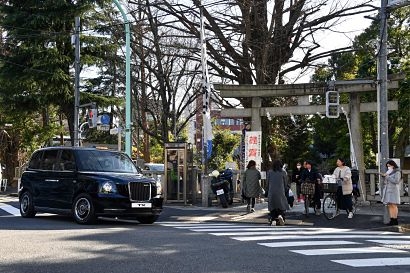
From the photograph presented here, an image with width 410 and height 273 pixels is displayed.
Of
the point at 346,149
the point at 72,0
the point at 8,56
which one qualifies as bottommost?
the point at 346,149

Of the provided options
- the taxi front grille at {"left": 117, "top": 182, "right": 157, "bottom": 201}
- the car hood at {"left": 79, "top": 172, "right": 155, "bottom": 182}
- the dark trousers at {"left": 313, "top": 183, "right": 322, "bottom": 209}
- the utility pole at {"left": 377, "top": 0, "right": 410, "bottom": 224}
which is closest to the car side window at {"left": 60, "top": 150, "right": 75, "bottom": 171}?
the car hood at {"left": 79, "top": 172, "right": 155, "bottom": 182}

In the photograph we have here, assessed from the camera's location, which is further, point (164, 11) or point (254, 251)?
point (164, 11)

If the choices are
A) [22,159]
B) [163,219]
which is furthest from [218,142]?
[163,219]

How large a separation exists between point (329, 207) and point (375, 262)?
8.51 meters

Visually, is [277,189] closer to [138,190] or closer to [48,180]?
[138,190]

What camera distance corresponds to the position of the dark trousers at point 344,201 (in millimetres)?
17141

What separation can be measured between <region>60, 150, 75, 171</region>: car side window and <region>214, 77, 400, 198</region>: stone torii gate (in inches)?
357

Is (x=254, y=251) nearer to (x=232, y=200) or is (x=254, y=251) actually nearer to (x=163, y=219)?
(x=163, y=219)

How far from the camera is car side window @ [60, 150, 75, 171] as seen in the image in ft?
48.0

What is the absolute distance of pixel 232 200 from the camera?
70.1 feet

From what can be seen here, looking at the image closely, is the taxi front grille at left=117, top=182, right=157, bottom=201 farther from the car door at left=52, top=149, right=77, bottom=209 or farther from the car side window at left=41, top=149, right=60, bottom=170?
the car side window at left=41, top=149, right=60, bottom=170

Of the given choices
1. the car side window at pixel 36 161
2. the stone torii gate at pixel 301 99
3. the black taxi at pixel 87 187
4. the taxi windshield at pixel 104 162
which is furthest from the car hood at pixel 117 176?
the stone torii gate at pixel 301 99

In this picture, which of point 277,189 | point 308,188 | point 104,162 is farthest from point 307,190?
point 104,162

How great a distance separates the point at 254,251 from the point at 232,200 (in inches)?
→ 465
